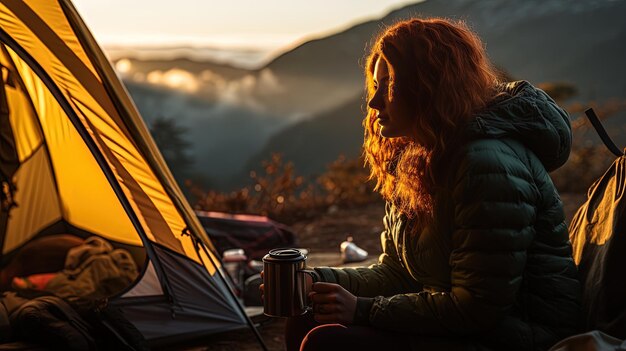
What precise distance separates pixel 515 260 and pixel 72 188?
11.9 feet

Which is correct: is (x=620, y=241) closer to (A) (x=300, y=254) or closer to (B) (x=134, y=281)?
(A) (x=300, y=254)

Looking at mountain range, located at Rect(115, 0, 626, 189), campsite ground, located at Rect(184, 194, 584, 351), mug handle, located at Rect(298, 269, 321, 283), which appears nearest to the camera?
mug handle, located at Rect(298, 269, 321, 283)

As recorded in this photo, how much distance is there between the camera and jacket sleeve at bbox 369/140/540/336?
5.26 feet

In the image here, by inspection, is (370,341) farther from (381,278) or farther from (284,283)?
(381,278)

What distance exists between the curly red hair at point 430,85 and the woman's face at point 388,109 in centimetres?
2

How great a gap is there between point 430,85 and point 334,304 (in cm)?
61

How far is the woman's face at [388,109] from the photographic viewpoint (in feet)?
5.95

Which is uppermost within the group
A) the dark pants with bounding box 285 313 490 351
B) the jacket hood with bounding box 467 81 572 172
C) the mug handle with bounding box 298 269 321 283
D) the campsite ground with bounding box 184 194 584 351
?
the jacket hood with bounding box 467 81 572 172

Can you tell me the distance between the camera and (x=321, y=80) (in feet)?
50.9

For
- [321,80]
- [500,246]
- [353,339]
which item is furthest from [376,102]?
[321,80]

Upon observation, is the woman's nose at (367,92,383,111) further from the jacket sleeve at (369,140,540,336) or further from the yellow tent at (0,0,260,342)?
the yellow tent at (0,0,260,342)

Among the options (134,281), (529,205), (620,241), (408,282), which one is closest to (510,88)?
(529,205)

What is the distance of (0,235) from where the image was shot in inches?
170

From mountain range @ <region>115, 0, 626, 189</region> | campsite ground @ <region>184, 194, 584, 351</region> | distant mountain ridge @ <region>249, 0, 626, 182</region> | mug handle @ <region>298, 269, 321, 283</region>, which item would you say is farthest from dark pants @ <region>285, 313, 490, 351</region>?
distant mountain ridge @ <region>249, 0, 626, 182</region>
